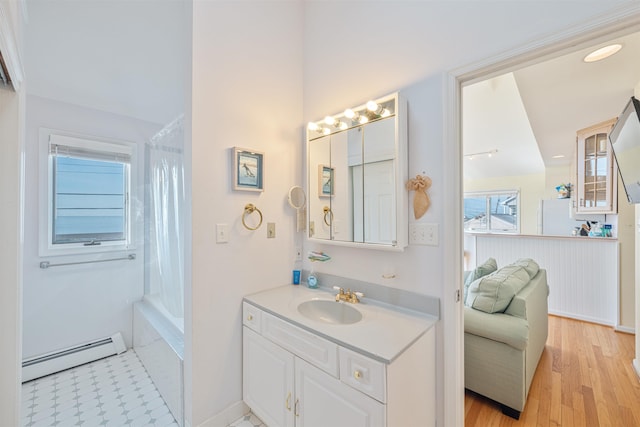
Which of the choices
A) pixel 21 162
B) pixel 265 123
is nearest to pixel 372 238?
pixel 265 123

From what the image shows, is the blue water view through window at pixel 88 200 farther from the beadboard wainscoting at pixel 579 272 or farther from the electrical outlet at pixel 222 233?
the beadboard wainscoting at pixel 579 272

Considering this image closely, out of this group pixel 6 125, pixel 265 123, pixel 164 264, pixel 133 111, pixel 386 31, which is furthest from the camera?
pixel 133 111

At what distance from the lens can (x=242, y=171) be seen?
1.63 meters

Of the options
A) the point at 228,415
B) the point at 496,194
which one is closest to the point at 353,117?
the point at 228,415

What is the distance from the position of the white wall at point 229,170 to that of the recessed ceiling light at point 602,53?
1.98m

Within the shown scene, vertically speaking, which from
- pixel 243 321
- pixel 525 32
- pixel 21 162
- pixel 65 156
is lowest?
pixel 243 321

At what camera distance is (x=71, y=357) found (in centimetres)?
218

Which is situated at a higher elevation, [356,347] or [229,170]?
[229,170]

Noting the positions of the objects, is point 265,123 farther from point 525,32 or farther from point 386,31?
point 525,32

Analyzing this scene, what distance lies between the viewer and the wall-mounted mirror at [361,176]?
1407 mm

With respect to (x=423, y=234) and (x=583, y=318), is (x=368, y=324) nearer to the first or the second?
(x=423, y=234)

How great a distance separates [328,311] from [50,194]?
2.49 meters

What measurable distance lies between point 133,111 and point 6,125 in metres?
1.78

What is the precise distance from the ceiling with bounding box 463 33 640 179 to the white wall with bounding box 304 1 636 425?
497 mm
